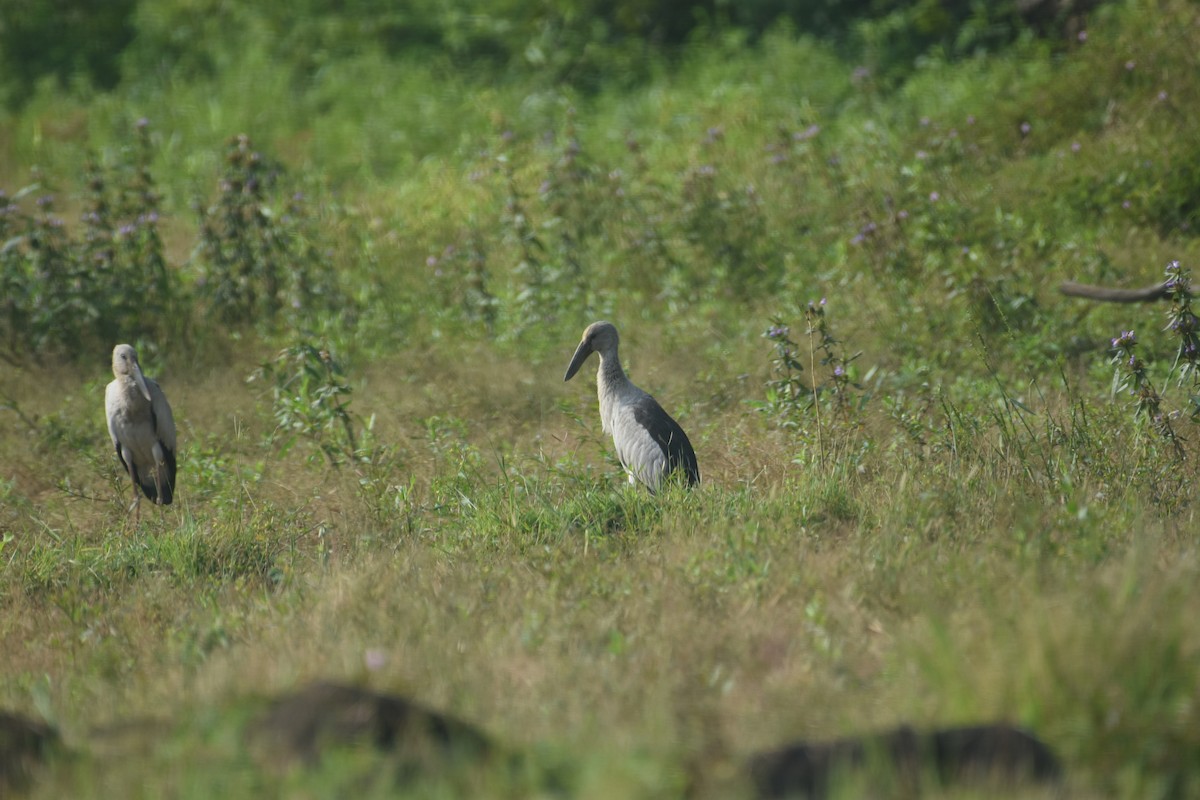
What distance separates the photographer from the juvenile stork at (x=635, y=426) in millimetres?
5770

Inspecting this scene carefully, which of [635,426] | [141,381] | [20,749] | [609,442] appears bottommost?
[609,442]

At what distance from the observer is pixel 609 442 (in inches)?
271

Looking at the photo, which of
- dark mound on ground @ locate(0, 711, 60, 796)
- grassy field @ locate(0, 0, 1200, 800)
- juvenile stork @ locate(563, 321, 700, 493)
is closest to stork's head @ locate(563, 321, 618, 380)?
juvenile stork @ locate(563, 321, 700, 493)

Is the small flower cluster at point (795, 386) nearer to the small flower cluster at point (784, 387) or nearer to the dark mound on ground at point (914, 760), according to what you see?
the small flower cluster at point (784, 387)

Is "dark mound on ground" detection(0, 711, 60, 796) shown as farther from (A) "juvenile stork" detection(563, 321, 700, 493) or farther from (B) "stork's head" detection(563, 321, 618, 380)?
(B) "stork's head" detection(563, 321, 618, 380)

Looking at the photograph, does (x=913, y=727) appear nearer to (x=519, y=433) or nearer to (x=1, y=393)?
(x=519, y=433)

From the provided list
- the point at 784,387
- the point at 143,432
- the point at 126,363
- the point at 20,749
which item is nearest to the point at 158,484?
the point at 143,432

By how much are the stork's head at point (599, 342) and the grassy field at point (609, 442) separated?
0.45 metres

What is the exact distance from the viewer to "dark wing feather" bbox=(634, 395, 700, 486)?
5.73 m

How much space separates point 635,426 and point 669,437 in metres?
0.25

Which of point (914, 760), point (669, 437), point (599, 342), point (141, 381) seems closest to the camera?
point (914, 760)

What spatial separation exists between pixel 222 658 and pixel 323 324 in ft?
15.3

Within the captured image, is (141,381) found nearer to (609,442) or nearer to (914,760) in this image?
(609,442)

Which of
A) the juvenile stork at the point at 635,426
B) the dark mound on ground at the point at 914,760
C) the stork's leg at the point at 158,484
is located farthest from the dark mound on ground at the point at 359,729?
the stork's leg at the point at 158,484
